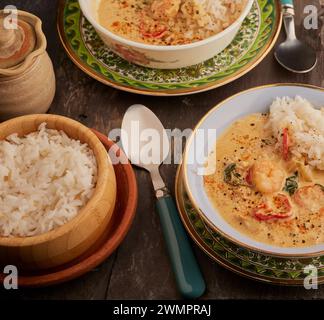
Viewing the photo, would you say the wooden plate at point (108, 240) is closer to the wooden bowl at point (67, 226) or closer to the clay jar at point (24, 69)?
the wooden bowl at point (67, 226)

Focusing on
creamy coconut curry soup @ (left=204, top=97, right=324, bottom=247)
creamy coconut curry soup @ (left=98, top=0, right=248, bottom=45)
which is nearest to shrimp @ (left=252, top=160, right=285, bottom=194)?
creamy coconut curry soup @ (left=204, top=97, right=324, bottom=247)

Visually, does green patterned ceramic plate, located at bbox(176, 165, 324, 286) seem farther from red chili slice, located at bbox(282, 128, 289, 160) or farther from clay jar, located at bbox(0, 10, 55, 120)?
clay jar, located at bbox(0, 10, 55, 120)

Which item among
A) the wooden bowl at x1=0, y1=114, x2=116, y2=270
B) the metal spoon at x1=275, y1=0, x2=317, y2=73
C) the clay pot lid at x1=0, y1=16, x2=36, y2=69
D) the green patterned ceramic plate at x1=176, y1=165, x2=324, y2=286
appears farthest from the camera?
the metal spoon at x1=275, y1=0, x2=317, y2=73

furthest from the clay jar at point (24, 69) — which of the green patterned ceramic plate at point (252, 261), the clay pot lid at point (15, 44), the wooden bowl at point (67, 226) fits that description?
the green patterned ceramic plate at point (252, 261)

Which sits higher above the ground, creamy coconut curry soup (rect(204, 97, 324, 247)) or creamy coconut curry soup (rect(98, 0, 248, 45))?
creamy coconut curry soup (rect(98, 0, 248, 45))

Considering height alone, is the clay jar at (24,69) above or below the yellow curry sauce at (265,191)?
above

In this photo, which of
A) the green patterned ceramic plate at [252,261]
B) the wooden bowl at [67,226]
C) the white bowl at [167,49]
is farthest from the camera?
the white bowl at [167,49]
